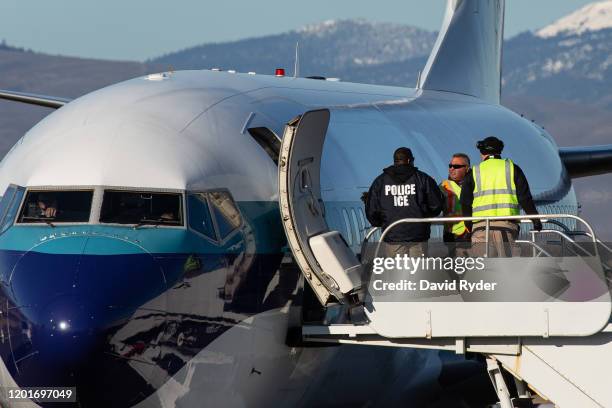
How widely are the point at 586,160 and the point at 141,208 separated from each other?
18.2 metres

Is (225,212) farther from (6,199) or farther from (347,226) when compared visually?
(347,226)

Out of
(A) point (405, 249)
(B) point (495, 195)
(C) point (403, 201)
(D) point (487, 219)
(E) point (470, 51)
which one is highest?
(E) point (470, 51)

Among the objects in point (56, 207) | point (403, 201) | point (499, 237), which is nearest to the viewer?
point (56, 207)

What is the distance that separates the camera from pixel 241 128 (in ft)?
52.7

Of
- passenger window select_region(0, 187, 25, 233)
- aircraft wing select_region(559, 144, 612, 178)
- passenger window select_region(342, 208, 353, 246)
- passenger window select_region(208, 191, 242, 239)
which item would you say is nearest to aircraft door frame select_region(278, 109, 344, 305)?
passenger window select_region(208, 191, 242, 239)

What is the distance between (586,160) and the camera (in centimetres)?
3138

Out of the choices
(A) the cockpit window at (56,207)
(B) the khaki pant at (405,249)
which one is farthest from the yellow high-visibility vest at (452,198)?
(A) the cockpit window at (56,207)

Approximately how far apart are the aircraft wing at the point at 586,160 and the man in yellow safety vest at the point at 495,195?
14.2m

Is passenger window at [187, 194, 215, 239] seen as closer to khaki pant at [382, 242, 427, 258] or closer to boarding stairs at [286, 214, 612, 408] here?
boarding stairs at [286, 214, 612, 408]

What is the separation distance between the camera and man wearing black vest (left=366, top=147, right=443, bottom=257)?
16469mm

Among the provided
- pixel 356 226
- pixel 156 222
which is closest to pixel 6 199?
pixel 156 222

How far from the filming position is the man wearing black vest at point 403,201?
16469 millimetres

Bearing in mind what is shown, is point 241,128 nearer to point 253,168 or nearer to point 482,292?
point 253,168

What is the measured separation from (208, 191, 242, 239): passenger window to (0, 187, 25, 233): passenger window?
6.13ft
